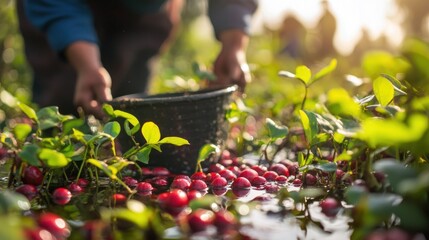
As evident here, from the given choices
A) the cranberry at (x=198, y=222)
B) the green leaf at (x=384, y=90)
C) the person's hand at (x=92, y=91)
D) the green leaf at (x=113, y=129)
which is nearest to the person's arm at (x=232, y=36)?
the person's hand at (x=92, y=91)

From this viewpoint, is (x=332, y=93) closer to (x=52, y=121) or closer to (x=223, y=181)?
(x=223, y=181)

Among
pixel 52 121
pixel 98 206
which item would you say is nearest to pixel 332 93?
pixel 98 206

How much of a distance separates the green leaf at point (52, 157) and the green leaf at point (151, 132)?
0.18 meters

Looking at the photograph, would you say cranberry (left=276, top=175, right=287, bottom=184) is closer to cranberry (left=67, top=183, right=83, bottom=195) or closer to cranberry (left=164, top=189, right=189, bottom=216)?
cranberry (left=164, top=189, right=189, bottom=216)

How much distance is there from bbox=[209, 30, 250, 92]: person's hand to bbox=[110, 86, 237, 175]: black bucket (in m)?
0.43

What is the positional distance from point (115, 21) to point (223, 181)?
1836 millimetres

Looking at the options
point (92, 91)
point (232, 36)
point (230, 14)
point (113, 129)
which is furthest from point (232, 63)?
point (113, 129)

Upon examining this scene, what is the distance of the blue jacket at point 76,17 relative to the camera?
78.7 inches

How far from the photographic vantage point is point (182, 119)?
1.42 metres

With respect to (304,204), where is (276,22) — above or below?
below

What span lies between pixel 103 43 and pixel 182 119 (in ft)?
5.35

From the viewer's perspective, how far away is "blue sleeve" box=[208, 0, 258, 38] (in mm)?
2244

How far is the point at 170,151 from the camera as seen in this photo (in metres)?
1.44

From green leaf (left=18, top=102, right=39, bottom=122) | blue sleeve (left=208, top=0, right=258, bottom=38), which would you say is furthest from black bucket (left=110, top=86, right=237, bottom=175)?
blue sleeve (left=208, top=0, right=258, bottom=38)
